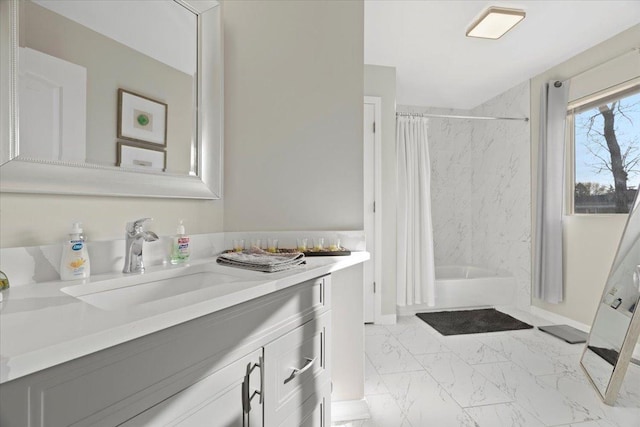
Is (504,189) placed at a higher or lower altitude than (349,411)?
higher

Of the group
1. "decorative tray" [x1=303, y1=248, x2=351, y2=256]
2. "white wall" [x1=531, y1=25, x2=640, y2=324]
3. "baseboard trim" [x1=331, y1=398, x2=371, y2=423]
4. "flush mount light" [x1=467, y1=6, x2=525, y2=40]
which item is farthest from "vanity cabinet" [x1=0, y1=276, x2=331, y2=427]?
"white wall" [x1=531, y1=25, x2=640, y2=324]

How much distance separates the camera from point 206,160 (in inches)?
59.0

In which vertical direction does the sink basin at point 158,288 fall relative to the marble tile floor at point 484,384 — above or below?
above

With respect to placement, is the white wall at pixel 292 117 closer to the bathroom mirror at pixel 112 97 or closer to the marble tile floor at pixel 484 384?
the bathroom mirror at pixel 112 97

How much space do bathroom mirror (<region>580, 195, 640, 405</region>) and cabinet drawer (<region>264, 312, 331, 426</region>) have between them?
1.70 metres

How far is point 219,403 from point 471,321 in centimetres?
298

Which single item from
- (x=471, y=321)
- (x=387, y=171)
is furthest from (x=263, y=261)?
(x=471, y=321)

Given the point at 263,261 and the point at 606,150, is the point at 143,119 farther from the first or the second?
the point at 606,150

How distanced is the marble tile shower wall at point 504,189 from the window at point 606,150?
21.0 inches

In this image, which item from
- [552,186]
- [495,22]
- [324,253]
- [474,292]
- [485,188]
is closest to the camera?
[324,253]

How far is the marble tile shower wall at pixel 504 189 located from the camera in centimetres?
358

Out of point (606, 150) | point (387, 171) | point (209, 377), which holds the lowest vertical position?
point (209, 377)

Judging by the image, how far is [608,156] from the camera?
9.14ft

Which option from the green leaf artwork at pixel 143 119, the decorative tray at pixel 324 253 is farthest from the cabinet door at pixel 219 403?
the green leaf artwork at pixel 143 119
